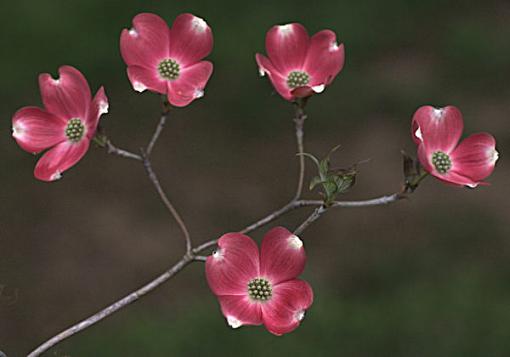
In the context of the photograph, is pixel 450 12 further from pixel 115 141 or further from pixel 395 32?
pixel 115 141

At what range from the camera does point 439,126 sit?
39.7 inches

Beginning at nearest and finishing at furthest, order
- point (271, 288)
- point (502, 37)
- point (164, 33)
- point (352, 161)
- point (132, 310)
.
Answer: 1. point (271, 288)
2. point (164, 33)
3. point (132, 310)
4. point (352, 161)
5. point (502, 37)

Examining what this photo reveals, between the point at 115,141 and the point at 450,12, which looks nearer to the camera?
the point at 115,141

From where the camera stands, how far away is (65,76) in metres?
0.98

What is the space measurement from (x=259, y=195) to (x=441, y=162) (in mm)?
1653

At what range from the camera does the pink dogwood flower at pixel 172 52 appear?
1.03 m

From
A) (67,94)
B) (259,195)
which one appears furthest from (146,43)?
(259,195)

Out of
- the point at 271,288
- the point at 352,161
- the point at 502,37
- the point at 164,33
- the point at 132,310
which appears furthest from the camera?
the point at 502,37

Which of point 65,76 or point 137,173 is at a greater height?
point 65,76

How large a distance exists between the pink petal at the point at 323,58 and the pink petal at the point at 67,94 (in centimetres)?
33

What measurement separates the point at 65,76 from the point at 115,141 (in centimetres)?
181

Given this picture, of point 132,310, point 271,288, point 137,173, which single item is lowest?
point 132,310

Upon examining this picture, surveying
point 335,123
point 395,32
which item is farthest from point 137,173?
point 395,32

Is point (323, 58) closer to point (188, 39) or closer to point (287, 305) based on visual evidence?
point (188, 39)
